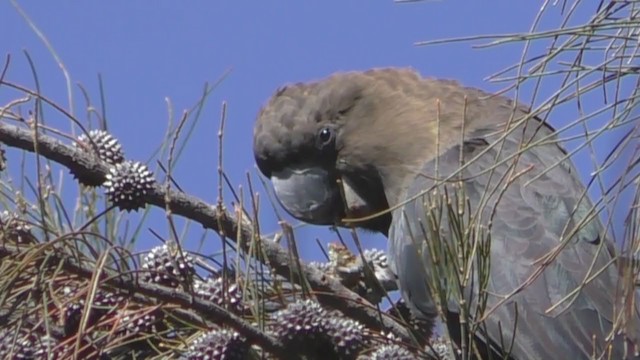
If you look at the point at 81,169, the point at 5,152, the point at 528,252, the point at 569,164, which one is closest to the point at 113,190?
the point at 81,169

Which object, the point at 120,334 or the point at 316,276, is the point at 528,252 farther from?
the point at 120,334

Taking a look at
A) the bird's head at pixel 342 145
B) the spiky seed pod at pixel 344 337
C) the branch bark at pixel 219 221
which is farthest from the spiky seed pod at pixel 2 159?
the bird's head at pixel 342 145

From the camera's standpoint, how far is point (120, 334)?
6.42 ft

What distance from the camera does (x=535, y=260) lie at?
2.81 m

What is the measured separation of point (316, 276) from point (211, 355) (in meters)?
0.35

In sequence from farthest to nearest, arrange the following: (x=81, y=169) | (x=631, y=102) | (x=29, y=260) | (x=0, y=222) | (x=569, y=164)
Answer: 1. (x=569, y=164)
2. (x=81, y=169)
3. (x=0, y=222)
4. (x=29, y=260)
5. (x=631, y=102)

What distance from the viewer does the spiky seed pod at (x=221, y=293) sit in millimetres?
1936

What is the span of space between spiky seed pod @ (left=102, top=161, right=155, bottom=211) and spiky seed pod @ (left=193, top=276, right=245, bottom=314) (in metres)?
0.18

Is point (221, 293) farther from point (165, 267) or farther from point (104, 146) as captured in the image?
point (104, 146)

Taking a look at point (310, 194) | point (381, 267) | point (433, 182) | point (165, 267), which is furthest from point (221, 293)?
point (310, 194)

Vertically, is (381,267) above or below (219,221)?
above

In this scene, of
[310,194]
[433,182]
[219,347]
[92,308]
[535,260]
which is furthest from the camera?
[310,194]

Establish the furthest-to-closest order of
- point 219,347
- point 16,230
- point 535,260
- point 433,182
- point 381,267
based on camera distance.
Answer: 1. point 433,182
2. point 381,267
3. point 535,260
4. point 16,230
5. point 219,347

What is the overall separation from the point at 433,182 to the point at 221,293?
4.08 ft
